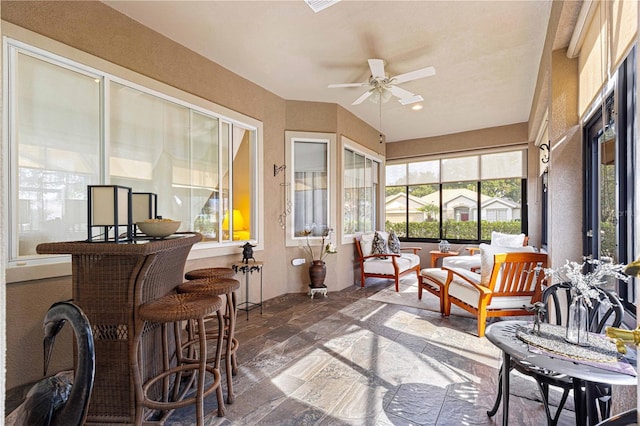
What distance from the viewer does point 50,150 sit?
2430mm

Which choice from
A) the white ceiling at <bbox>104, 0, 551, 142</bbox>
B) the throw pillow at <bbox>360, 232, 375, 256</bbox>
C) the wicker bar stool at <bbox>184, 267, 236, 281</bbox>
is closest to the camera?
the wicker bar stool at <bbox>184, 267, 236, 281</bbox>

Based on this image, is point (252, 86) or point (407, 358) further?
point (252, 86)

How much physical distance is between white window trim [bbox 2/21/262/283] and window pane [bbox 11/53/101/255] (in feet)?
0.25

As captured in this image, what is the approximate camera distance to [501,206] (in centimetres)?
624

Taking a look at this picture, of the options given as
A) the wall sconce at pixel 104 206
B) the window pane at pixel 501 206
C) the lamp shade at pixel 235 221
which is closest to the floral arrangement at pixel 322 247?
the lamp shade at pixel 235 221

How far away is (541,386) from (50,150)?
3.66 meters

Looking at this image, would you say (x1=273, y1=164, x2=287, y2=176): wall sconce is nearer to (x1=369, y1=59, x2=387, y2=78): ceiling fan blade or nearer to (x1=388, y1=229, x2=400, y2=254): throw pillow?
(x1=369, y1=59, x2=387, y2=78): ceiling fan blade

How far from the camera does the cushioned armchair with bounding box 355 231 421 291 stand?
512cm

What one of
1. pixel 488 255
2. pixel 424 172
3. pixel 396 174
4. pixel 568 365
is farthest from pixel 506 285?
pixel 396 174

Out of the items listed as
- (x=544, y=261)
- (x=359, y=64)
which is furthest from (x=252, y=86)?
(x=544, y=261)

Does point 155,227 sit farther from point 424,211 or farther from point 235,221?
point 424,211

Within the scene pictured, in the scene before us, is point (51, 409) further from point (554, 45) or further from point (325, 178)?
point (325, 178)

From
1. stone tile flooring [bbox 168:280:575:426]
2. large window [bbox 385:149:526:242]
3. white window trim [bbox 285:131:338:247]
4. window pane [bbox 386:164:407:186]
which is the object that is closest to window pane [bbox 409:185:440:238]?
→ large window [bbox 385:149:526:242]

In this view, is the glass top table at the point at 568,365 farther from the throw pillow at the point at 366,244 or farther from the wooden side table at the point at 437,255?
the wooden side table at the point at 437,255
